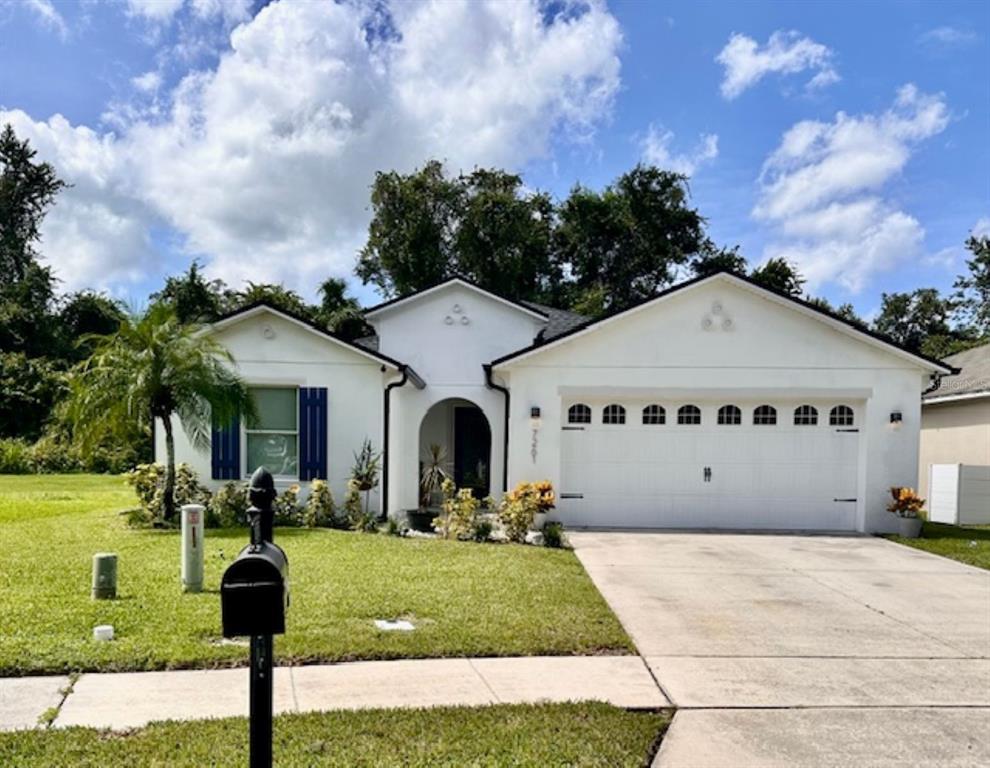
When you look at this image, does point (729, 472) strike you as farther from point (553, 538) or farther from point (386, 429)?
point (386, 429)

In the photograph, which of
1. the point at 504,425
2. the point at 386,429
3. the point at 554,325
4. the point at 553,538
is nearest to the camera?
the point at 553,538

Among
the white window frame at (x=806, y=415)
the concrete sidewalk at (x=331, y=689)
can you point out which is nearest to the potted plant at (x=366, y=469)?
the concrete sidewalk at (x=331, y=689)

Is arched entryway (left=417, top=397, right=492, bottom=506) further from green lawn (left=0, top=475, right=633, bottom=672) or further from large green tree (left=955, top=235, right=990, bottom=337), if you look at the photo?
large green tree (left=955, top=235, right=990, bottom=337)

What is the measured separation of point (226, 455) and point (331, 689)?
933cm

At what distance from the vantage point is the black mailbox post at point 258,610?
2.51 meters

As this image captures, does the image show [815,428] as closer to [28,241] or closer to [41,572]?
[41,572]

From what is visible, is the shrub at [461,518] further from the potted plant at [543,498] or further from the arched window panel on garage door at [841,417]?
the arched window panel on garage door at [841,417]

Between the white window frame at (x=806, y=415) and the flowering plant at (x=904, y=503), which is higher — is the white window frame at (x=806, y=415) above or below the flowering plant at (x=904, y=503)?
above

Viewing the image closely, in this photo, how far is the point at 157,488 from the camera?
1215 cm

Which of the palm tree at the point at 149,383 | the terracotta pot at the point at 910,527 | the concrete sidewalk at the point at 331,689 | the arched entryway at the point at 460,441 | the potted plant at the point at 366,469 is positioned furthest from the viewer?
the arched entryway at the point at 460,441

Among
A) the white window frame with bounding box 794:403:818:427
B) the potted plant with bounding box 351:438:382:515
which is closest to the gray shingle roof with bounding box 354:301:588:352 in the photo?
the potted plant with bounding box 351:438:382:515

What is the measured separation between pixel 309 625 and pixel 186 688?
1432 mm

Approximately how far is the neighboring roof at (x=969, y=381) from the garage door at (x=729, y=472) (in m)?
6.00

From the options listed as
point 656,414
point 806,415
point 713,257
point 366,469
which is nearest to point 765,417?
point 806,415
